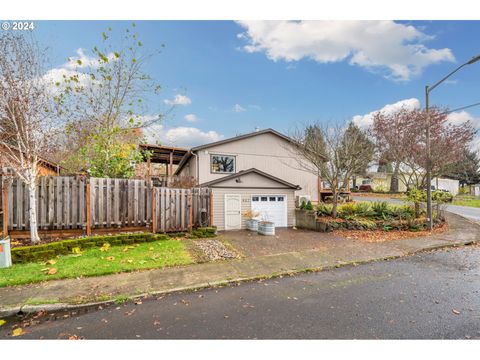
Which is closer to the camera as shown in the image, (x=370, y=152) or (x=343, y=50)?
(x=343, y=50)

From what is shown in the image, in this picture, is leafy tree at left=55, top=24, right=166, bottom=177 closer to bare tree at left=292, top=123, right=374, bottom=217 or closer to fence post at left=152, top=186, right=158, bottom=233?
fence post at left=152, top=186, right=158, bottom=233

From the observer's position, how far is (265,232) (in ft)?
34.7

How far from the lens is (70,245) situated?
661 cm

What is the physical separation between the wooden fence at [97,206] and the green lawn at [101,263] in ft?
4.88

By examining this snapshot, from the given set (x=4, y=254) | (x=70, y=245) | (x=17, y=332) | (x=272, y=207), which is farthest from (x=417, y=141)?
(x=4, y=254)

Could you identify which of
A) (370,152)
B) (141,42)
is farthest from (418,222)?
(141,42)

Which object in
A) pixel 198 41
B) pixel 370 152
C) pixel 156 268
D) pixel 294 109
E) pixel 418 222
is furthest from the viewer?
pixel 294 109

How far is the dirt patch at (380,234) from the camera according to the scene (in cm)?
968

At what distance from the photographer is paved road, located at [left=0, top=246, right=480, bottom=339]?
124 inches

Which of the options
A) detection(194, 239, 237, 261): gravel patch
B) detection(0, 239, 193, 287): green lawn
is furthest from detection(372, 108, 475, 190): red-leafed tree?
detection(0, 239, 193, 287): green lawn

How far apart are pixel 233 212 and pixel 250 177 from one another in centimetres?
221

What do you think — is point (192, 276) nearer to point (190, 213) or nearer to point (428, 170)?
point (190, 213)

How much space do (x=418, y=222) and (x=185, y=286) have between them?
12658 mm

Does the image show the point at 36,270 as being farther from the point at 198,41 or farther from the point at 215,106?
the point at 215,106
